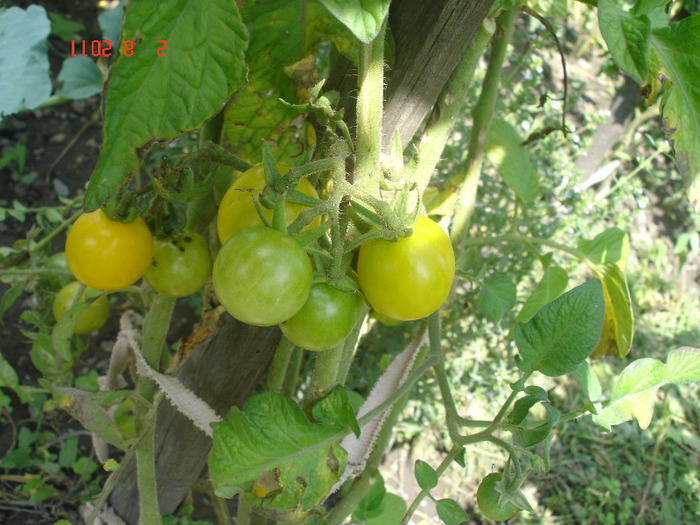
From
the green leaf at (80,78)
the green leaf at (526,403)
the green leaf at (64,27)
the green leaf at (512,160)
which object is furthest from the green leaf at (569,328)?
the green leaf at (64,27)

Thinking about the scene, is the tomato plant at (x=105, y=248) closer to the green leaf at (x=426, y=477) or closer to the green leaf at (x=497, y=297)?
the green leaf at (x=426, y=477)

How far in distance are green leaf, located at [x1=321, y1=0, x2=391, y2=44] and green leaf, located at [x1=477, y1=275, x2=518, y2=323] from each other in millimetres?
620

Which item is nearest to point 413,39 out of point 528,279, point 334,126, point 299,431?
point 334,126

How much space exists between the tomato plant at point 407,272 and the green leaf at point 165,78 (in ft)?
0.78

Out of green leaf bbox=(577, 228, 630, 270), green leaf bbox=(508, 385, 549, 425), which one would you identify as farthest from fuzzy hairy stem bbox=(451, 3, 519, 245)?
green leaf bbox=(508, 385, 549, 425)

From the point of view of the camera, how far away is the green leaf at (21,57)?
1.52 m

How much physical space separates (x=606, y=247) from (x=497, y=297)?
0.27 metres

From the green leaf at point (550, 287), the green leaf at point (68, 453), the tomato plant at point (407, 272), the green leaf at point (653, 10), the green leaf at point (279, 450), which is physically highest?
the green leaf at point (653, 10)

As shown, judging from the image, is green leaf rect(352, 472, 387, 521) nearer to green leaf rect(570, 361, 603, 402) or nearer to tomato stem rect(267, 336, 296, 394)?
tomato stem rect(267, 336, 296, 394)

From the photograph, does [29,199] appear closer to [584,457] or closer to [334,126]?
[334,126]

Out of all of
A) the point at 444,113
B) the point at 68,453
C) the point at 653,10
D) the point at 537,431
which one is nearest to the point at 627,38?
the point at 653,10

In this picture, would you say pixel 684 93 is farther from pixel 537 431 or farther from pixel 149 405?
pixel 149 405

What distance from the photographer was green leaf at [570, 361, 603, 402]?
Answer: 761 mm

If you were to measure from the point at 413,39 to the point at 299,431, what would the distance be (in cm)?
56
